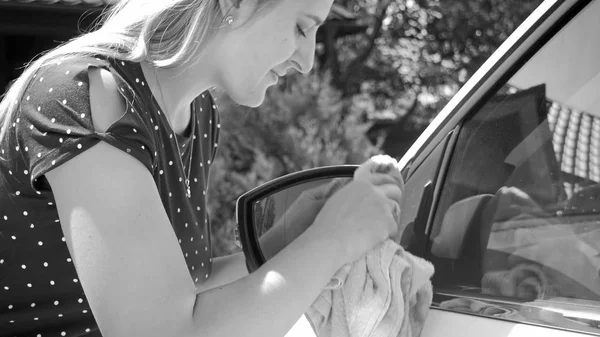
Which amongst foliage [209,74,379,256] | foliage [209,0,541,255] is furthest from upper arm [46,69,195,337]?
foliage [209,0,541,255]

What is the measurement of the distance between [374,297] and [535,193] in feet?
1.52

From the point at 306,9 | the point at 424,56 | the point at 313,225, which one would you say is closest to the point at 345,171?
the point at 313,225

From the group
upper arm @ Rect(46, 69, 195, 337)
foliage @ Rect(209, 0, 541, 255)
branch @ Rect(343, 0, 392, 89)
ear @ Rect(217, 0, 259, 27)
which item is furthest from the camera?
branch @ Rect(343, 0, 392, 89)

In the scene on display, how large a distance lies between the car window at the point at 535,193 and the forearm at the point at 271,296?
41 cm

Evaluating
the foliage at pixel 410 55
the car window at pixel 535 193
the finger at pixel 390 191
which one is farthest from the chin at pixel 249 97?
the foliage at pixel 410 55

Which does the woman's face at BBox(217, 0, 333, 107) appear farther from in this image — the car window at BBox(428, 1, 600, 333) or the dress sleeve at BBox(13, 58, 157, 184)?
the car window at BBox(428, 1, 600, 333)

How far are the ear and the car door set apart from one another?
62 centimetres

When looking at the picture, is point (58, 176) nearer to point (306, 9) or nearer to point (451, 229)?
point (306, 9)

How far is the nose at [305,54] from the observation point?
1.70 m

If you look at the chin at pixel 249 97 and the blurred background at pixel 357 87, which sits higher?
the chin at pixel 249 97

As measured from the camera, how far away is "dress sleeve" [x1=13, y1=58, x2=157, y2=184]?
1.46 m

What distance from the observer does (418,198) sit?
2111 mm

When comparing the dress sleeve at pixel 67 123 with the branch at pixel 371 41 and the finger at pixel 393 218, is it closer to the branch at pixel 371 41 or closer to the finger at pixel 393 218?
the finger at pixel 393 218

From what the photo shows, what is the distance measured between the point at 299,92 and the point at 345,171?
19.3ft
